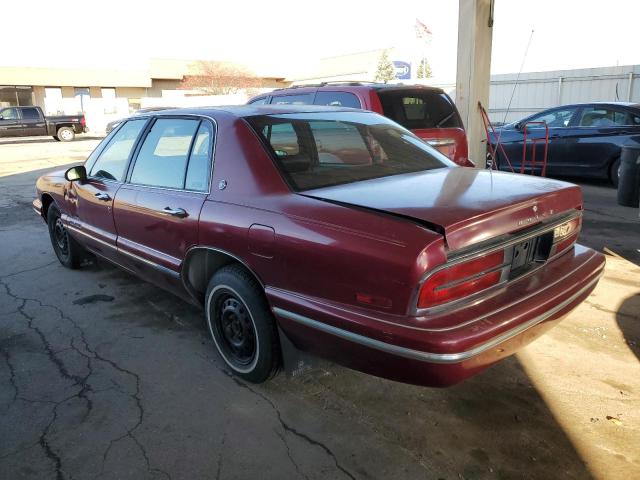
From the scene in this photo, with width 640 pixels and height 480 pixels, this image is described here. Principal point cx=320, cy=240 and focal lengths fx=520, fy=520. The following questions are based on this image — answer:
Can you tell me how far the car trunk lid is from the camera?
2.31m

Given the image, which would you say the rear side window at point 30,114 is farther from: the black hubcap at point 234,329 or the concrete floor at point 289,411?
the black hubcap at point 234,329

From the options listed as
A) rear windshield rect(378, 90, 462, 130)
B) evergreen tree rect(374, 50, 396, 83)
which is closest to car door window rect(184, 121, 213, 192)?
rear windshield rect(378, 90, 462, 130)

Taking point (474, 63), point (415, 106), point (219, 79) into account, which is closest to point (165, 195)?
point (415, 106)

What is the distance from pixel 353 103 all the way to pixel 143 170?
3.20 m

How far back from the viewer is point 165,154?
3.73 metres

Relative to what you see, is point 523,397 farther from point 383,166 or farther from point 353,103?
point 353,103

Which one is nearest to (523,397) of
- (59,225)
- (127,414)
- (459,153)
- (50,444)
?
(127,414)

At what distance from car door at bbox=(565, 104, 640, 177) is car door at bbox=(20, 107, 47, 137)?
24.5m

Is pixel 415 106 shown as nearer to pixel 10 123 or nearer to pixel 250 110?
pixel 250 110

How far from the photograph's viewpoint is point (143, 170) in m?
3.88

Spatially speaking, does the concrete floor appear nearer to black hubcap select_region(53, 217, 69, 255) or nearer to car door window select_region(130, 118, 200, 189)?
car door window select_region(130, 118, 200, 189)

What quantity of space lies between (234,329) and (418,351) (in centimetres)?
142

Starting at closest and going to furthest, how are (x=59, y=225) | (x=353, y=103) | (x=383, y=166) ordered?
1. (x=383, y=166)
2. (x=59, y=225)
3. (x=353, y=103)

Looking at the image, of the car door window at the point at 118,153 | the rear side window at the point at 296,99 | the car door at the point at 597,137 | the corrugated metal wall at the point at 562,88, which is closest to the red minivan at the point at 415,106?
the rear side window at the point at 296,99
